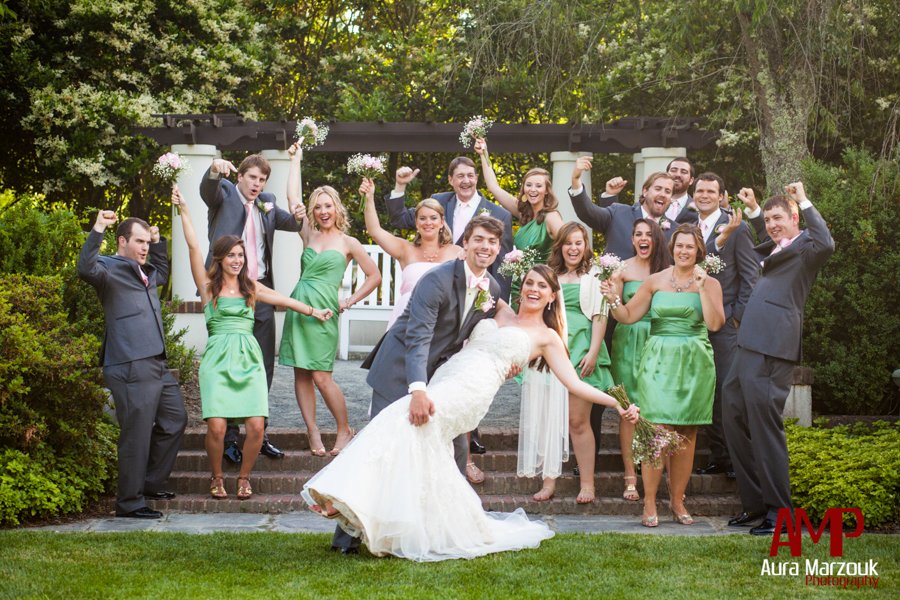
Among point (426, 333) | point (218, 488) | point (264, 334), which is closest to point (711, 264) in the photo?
point (426, 333)

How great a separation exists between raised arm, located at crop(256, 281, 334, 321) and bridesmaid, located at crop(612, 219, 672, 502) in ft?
6.44

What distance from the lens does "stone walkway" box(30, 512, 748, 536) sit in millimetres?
6586

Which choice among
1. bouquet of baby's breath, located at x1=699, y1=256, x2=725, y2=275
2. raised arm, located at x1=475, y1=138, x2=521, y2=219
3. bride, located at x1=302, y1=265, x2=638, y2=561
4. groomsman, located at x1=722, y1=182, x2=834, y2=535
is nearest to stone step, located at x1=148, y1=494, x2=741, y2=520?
groomsman, located at x1=722, y1=182, x2=834, y2=535

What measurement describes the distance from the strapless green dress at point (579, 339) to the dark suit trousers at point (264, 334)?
1.95m

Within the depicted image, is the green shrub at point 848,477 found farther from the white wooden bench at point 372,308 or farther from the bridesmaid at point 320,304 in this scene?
the white wooden bench at point 372,308

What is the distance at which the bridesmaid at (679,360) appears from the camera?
22.5 feet

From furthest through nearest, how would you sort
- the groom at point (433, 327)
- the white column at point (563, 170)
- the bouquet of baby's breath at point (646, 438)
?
the white column at point (563, 170), the bouquet of baby's breath at point (646, 438), the groom at point (433, 327)

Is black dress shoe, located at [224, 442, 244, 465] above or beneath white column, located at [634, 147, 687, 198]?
beneath

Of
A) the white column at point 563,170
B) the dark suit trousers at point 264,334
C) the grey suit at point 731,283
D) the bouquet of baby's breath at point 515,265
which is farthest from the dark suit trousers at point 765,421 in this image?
the white column at point 563,170

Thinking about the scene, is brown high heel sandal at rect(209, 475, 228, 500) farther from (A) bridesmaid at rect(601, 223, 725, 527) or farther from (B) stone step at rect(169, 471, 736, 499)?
(A) bridesmaid at rect(601, 223, 725, 527)

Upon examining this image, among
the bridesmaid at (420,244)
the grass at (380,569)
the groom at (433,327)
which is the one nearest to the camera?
the grass at (380,569)

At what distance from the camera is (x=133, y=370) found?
696cm

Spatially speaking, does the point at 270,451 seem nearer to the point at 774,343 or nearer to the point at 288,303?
the point at 288,303

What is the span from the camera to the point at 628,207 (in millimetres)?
7898
